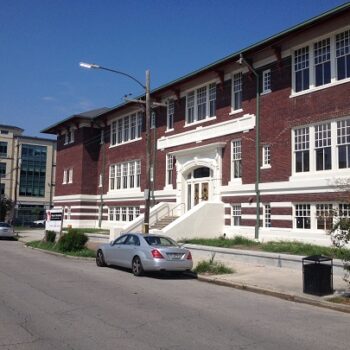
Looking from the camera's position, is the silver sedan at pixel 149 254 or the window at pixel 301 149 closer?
the silver sedan at pixel 149 254

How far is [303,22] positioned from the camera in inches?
853

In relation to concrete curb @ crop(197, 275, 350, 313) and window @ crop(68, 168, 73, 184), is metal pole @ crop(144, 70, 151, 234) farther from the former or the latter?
window @ crop(68, 168, 73, 184)

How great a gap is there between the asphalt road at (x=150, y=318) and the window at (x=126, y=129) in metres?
23.3

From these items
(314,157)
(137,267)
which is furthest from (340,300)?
(314,157)

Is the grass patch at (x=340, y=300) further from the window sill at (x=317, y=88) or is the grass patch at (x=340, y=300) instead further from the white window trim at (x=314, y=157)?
the window sill at (x=317, y=88)

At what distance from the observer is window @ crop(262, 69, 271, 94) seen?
24.9m

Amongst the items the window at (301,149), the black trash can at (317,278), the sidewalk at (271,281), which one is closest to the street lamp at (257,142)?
the window at (301,149)

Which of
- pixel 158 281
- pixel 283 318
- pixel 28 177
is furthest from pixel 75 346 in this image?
pixel 28 177

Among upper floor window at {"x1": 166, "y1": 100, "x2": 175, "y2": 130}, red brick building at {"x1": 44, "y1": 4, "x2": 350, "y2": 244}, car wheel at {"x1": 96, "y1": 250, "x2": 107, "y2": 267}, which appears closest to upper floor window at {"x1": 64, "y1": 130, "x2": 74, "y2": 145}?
red brick building at {"x1": 44, "y1": 4, "x2": 350, "y2": 244}

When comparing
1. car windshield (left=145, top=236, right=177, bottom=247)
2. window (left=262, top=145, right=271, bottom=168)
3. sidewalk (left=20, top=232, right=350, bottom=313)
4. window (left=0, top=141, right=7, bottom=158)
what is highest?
window (left=0, top=141, right=7, bottom=158)

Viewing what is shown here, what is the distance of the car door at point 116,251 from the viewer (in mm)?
17828

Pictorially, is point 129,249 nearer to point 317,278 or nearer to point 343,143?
point 317,278

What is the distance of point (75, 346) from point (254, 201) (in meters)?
18.9

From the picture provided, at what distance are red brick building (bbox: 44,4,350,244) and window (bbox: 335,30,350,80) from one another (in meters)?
0.04
